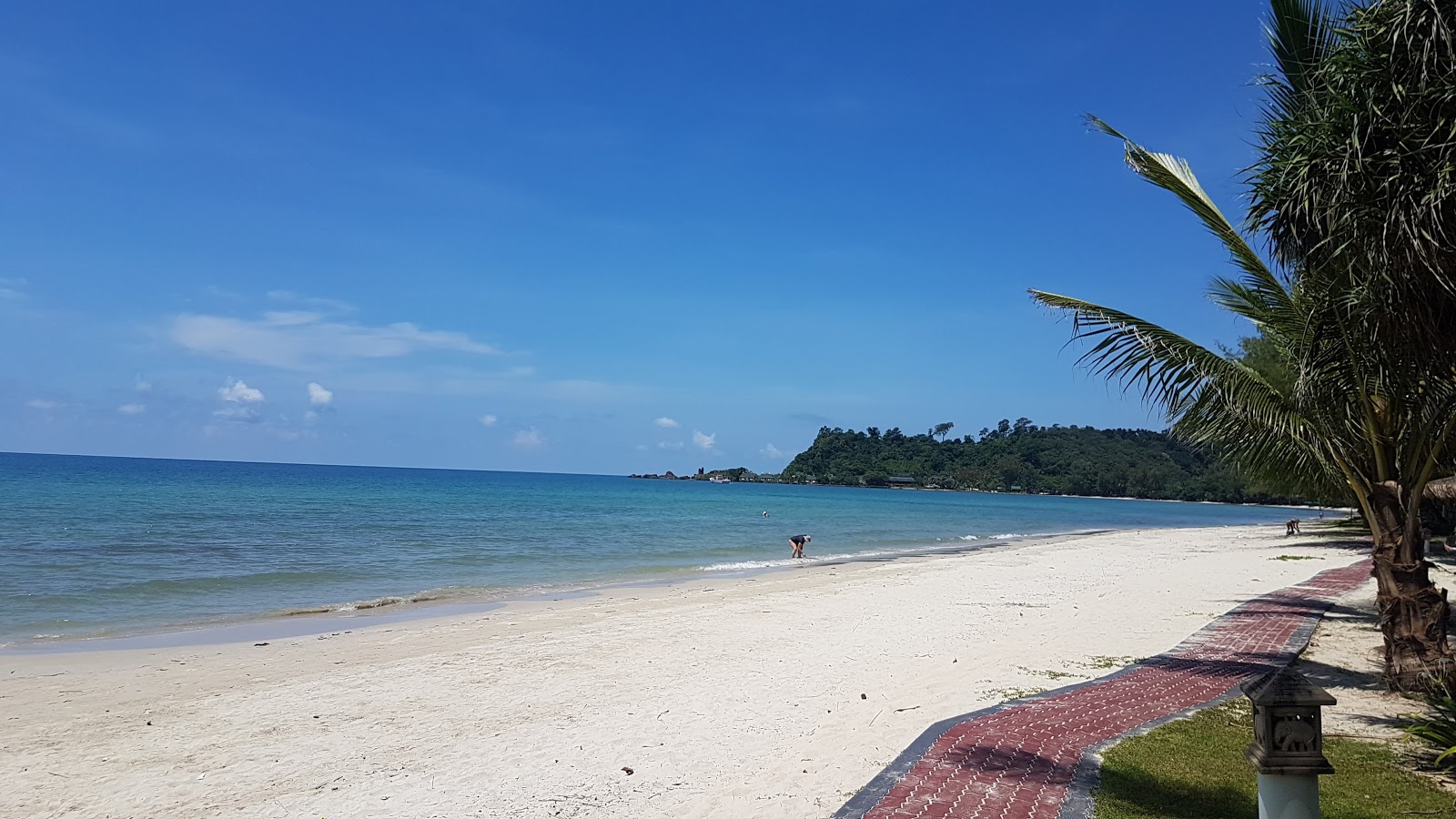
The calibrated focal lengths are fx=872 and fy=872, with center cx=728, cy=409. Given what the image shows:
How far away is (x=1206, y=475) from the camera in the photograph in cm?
10531

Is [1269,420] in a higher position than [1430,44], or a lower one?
A: lower

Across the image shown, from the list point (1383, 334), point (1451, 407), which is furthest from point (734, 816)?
point (1451, 407)

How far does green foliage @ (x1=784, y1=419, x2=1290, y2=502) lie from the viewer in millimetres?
115188

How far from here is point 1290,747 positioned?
3.42 m

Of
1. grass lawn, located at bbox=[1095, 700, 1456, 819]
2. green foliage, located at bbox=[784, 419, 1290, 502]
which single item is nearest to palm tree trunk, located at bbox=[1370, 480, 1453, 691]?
grass lawn, located at bbox=[1095, 700, 1456, 819]

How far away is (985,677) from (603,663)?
4042 mm

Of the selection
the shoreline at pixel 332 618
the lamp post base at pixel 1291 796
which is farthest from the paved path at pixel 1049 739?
the shoreline at pixel 332 618

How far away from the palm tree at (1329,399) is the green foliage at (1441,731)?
1.74 metres

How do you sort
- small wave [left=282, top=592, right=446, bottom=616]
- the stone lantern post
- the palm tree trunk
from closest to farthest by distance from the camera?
the stone lantern post < the palm tree trunk < small wave [left=282, top=592, right=446, bottom=616]

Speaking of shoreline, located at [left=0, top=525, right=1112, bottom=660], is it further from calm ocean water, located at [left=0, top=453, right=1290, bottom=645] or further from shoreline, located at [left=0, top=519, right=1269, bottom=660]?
calm ocean water, located at [left=0, top=453, right=1290, bottom=645]

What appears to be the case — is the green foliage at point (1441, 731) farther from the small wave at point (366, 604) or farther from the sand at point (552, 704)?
the small wave at point (366, 604)

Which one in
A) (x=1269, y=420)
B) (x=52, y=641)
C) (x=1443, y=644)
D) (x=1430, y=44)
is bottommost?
(x=52, y=641)

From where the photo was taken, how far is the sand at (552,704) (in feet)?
17.9

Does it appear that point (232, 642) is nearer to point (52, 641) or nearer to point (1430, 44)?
point (52, 641)
